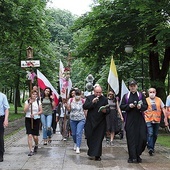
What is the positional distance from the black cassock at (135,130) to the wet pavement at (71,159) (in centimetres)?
34

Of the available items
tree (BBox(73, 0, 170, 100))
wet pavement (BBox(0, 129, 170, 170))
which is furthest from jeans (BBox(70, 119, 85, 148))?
tree (BBox(73, 0, 170, 100))

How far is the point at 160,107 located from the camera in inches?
428

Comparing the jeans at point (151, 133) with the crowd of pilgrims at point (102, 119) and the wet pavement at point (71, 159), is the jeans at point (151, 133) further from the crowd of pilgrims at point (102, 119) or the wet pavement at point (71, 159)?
the wet pavement at point (71, 159)

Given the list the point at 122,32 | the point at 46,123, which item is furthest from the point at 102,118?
the point at 122,32

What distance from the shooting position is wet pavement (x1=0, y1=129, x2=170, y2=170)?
8.59m

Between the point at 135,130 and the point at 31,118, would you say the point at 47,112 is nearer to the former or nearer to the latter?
the point at 31,118

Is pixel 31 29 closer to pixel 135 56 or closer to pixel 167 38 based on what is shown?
pixel 135 56

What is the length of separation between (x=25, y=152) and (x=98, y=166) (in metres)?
2.93

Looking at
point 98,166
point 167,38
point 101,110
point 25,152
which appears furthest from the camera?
point 167,38

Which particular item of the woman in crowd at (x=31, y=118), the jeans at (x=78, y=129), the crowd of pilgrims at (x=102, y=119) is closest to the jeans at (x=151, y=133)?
the crowd of pilgrims at (x=102, y=119)

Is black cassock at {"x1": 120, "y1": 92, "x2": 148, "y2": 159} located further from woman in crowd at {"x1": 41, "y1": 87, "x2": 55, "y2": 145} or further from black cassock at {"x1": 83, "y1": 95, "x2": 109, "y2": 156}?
woman in crowd at {"x1": 41, "y1": 87, "x2": 55, "y2": 145}

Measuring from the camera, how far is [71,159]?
9672mm

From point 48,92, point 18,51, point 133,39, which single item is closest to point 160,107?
point 48,92

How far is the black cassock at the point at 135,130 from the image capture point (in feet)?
30.3
